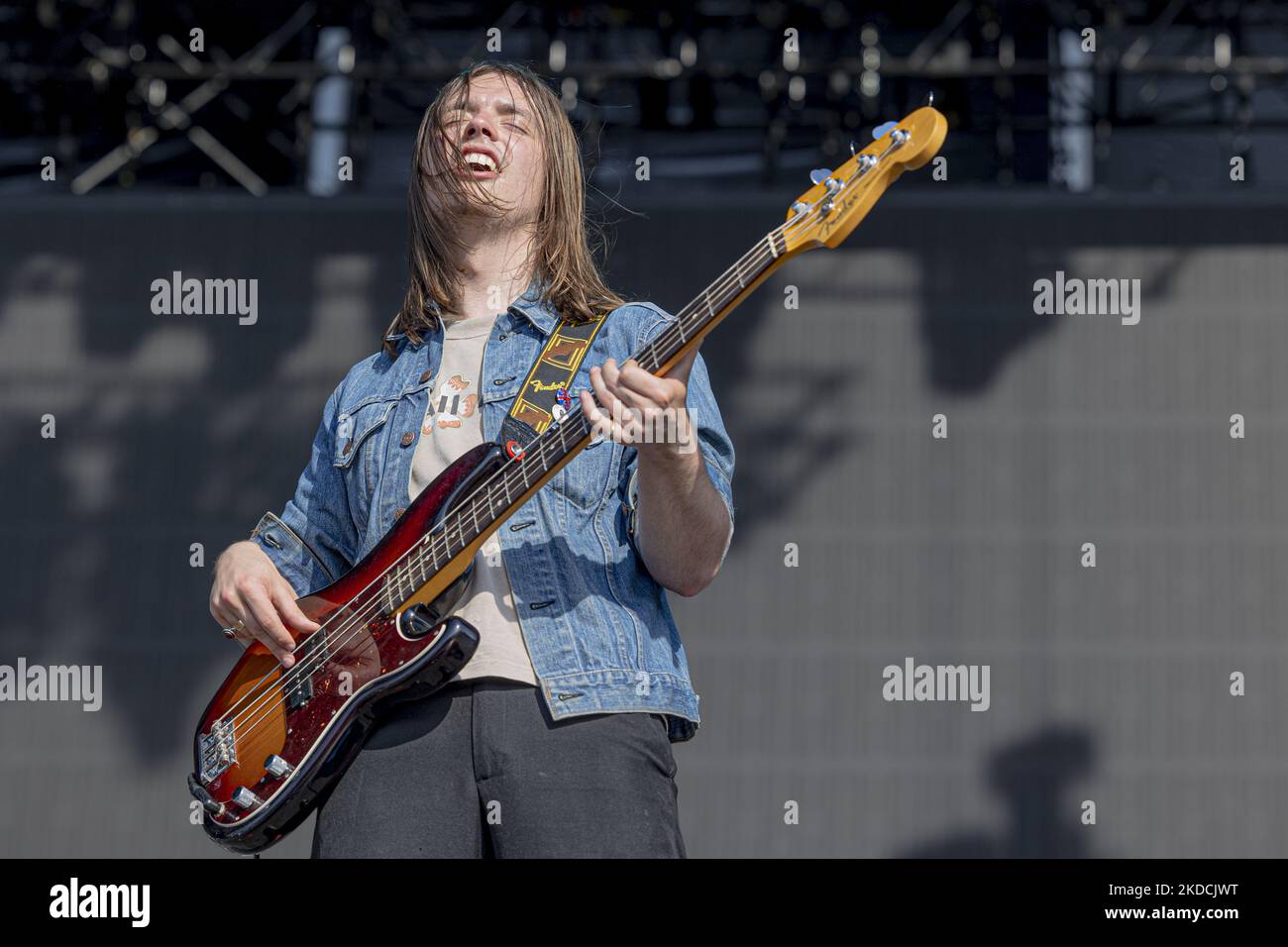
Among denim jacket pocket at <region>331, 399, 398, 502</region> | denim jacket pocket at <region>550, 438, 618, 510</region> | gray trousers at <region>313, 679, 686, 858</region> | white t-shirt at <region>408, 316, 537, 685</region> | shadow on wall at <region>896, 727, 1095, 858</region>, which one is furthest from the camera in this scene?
shadow on wall at <region>896, 727, 1095, 858</region>

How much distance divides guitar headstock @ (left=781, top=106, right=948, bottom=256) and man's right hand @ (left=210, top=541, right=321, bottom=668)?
0.90m

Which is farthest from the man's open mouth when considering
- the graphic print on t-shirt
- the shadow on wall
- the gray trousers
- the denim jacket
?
the shadow on wall

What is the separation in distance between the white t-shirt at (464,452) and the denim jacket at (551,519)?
16mm

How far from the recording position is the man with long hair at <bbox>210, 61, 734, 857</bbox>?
2.01 metres

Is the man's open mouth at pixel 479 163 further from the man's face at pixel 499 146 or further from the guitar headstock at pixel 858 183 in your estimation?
the guitar headstock at pixel 858 183

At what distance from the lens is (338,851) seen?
79.6 inches

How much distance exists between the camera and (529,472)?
218 cm

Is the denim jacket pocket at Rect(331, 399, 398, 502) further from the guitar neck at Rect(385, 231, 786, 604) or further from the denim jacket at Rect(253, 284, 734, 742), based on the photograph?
the guitar neck at Rect(385, 231, 786, 604)

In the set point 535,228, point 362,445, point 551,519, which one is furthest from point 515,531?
point 535,228

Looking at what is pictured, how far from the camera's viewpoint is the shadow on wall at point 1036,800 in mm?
5621

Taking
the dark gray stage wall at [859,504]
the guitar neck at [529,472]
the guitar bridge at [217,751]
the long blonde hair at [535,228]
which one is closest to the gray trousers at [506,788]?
the guitar neck at [529,472]

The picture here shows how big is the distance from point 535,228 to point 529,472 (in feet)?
1.53

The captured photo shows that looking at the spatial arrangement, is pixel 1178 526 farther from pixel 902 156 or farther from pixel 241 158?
pixel 241 158
